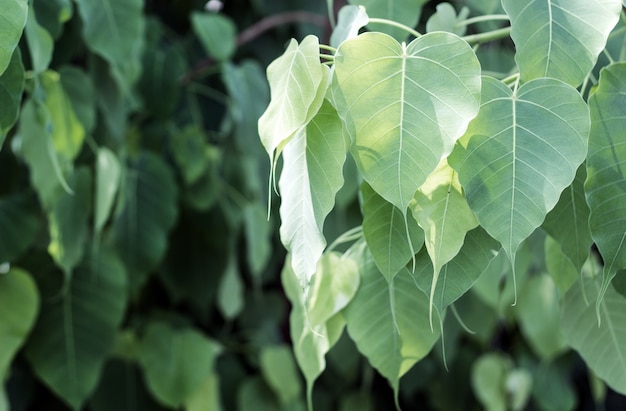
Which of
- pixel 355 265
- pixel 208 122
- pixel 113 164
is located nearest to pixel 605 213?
pixel 355 265

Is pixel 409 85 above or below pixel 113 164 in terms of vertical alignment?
above

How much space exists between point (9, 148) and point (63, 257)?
0.22 metres

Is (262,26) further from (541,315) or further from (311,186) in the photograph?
(311,186)

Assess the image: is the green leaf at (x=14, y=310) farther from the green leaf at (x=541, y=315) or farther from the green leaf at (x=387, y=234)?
the green leaf at (x=541, y=315)

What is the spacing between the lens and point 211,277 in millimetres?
1447

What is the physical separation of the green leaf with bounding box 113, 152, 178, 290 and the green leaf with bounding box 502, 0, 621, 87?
0.80 metres

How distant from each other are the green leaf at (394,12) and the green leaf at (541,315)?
67 cm

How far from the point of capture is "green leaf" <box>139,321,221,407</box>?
4.16 ft

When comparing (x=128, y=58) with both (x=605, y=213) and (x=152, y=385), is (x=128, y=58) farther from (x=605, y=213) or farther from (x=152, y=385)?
(x=605, y=213)

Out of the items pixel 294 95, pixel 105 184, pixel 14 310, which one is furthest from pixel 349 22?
pixel 14 310

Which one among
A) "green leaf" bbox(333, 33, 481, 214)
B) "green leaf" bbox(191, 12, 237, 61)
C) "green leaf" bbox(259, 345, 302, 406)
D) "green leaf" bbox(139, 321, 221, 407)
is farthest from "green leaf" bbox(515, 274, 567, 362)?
"green leaf" bbox(333, 33, 481, 214)

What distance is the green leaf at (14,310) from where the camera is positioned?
103cm

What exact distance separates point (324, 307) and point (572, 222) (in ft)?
0.63

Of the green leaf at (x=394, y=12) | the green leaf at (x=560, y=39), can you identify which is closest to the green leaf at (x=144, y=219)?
the green leaf at (x=394, y=12)
